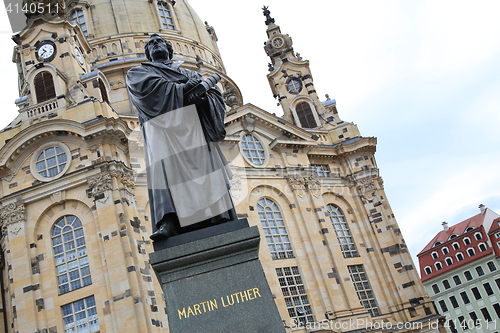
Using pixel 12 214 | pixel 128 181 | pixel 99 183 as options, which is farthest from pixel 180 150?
pixel 12 214

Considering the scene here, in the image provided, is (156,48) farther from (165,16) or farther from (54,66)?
(165,16)

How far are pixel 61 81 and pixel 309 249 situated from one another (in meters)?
16.4

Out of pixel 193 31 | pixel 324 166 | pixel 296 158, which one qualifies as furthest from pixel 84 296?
pixel 193 31

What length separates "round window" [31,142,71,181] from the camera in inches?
904

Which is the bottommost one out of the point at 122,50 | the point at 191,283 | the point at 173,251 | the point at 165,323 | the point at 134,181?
the point at 191,283

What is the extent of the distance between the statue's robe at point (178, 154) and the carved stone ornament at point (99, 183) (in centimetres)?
1593

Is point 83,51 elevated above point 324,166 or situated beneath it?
elevated above

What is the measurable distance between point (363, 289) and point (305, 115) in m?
13.9

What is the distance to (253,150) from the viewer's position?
96.4 ft

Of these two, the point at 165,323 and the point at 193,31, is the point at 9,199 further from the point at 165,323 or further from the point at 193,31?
the point at 193,31

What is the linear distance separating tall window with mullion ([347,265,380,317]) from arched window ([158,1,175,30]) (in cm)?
2319

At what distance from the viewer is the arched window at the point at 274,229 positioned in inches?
1054

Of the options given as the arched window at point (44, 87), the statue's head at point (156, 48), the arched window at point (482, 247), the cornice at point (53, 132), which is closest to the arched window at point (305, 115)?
the cornice at point (53, 132)

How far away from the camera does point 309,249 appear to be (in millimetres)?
27391
